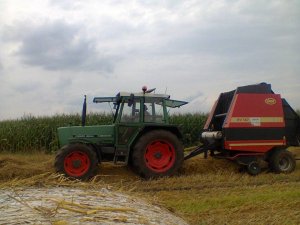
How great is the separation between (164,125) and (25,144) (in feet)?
34.0

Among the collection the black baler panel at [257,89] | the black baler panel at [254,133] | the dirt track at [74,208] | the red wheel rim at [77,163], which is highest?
the black baler panel at [257,89]

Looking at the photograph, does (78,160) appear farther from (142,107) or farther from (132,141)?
(142,107)

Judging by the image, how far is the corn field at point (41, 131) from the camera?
64.4 feet

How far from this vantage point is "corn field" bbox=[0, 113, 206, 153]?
64.4 ft

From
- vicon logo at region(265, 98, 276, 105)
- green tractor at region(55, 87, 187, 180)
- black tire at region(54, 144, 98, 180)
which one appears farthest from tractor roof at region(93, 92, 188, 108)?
vicon logo at region(265, 98, 276, 105)

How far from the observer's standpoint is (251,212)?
6820 mm

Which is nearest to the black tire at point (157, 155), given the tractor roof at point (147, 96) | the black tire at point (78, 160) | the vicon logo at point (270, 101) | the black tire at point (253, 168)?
the tractor roof at point (147, 96)

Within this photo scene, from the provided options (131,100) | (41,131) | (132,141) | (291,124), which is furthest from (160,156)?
(41,131)

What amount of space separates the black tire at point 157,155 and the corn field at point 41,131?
327 inches

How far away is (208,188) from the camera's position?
9414 millimetres

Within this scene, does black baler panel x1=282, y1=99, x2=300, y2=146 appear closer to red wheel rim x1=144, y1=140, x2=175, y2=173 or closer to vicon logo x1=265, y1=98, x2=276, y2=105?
vicon logo x1=265, y1=98, x2=276, y2=105

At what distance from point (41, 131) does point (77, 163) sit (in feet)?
32.2

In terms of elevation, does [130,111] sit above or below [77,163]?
above

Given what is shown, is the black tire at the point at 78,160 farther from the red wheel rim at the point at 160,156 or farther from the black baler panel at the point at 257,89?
the black baler panel at the point at 257,89
